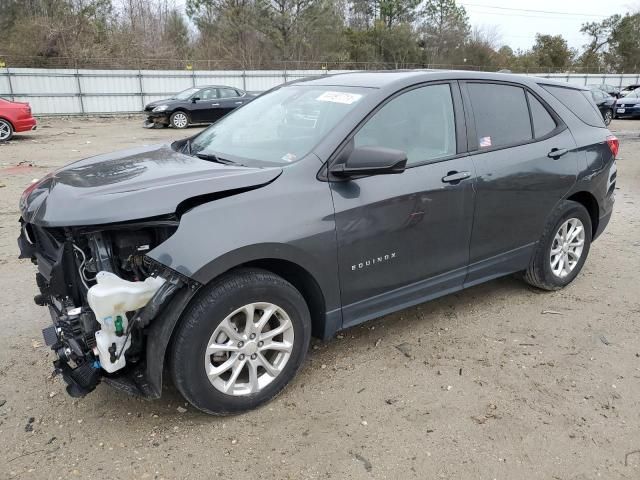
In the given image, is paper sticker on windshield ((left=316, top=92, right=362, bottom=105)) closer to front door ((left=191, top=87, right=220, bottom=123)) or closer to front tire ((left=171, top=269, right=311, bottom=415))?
front tire ((left=171, top=269, right=311, bottom=415))

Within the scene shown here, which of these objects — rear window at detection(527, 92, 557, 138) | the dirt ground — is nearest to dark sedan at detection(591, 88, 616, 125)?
rear window at detection(527, 92, 557, 138)

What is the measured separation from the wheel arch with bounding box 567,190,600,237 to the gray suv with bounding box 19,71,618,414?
0.26 meters

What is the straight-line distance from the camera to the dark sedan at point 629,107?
22875mm

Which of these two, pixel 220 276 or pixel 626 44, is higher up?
pixel 626 44

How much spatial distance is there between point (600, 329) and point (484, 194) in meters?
1.36

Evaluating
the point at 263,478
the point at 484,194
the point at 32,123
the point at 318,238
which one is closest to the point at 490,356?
the point at 484,194

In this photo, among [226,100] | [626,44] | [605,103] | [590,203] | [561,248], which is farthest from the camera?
[626,44]

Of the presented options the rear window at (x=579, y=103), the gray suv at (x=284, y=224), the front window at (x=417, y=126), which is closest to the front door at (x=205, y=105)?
the gray suv at (x=284, y=224)

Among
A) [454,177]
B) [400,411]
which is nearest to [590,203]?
[454,177]

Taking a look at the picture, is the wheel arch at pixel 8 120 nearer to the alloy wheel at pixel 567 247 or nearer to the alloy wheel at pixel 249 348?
the alloy wheel at pixel 249 348

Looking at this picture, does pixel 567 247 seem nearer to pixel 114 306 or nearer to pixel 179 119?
pixel 114 306

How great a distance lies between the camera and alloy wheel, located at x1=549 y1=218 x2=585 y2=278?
4.27 m

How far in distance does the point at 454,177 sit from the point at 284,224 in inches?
49.6

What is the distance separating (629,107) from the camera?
914 inches
